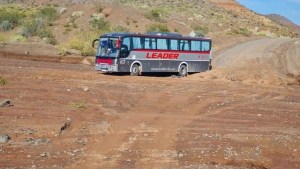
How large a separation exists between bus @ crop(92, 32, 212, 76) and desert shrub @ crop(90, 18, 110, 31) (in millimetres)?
25939

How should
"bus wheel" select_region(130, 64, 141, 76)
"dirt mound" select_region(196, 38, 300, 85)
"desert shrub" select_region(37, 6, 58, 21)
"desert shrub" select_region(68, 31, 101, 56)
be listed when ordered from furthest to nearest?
"desert shrub" select_region(37, 6, 58, 21)
"desert shrub" select_region(68, 31, 101, 56)
"dirt mound" select_region(196, 38, 300, 85)
"bus wheel" select_region(130, 64, 141, 76)

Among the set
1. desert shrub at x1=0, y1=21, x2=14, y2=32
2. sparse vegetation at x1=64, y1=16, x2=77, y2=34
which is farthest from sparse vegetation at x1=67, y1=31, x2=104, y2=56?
desert shrub at x1=0, y1=21, x2=14, y2=32

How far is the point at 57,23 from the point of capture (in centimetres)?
7025

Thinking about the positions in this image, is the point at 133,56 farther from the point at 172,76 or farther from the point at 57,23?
the point at 57,23

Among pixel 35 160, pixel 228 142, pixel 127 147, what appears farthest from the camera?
pixel 228 142

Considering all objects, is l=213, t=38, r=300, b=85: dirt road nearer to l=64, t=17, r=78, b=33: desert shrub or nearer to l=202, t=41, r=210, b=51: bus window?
l=202, t=41, r=210, b=51: bus window

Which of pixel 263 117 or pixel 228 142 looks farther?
pixel 263 117

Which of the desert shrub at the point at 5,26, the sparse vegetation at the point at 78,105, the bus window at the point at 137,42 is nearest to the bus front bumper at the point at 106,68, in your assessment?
the bus window at the point at 137,42

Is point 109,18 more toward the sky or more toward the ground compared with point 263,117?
more toward the sky

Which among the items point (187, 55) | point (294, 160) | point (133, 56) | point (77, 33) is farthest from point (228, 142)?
point (77, 33)

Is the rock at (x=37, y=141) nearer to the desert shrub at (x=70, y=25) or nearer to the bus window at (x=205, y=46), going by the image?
the bus window at (x=205, y=46)

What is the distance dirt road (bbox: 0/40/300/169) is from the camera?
1334cm

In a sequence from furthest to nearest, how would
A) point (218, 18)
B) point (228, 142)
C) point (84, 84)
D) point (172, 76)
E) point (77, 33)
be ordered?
point (218, 18)
point (77, 33)
point (172, 76)
point (84, 84)
point (228, 142)

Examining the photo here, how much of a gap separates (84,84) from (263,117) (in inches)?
408
